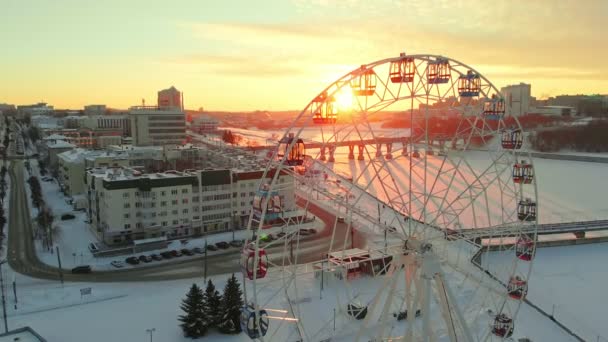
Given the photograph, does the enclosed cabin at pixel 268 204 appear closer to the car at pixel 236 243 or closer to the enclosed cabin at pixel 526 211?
the enclosed cabin at pixel 526 211

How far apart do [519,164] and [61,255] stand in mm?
25321

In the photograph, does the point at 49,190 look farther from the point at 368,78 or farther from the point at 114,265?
the point at 368,78

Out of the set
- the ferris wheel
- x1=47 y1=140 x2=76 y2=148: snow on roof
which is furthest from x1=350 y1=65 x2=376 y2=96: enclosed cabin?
x1=47 y1=140 x2=76 y2=148: snow on roof

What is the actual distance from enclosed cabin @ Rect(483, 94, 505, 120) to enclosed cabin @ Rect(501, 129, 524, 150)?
62 centimetres

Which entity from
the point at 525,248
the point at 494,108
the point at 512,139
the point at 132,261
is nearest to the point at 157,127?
the point at 132,261

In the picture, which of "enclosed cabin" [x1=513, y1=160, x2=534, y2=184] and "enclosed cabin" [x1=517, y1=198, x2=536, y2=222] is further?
"enclosed cabin" [x1=513, y1=160, x2=534, y2=184]

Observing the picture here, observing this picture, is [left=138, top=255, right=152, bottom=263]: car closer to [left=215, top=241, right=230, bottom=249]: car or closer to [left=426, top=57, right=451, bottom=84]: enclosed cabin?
[left=215, top=241, right=230, bottom=249]: car

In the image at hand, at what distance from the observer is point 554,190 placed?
49281 millimetres

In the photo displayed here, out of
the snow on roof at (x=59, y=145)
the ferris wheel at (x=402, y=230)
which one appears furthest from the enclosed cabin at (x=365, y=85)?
the snow on roof at (x=59, y=145)

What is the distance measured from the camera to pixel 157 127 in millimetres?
70188

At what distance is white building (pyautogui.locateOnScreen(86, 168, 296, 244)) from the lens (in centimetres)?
3084

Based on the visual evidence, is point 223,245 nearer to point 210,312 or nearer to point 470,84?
point 210,312

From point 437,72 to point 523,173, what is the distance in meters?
4.76

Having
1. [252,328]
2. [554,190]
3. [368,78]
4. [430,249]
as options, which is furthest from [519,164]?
[554,190]
